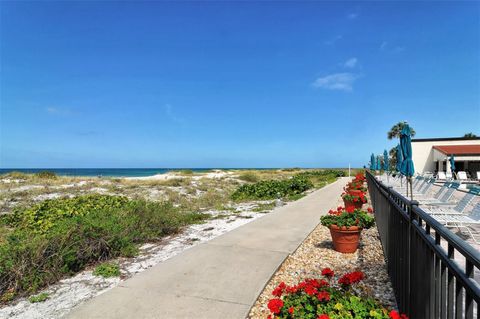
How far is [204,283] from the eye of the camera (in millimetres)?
3932

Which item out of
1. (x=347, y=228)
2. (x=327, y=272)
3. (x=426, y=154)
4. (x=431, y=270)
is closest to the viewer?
(x=431, y=270)

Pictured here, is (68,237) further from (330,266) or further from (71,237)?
(330,266)

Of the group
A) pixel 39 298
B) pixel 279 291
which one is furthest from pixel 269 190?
pixel 279 291

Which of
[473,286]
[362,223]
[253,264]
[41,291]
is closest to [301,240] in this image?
[362,223]

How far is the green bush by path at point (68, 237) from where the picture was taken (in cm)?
398

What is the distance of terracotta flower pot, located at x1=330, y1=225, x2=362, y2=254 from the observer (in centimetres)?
526

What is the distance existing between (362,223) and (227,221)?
432 cm

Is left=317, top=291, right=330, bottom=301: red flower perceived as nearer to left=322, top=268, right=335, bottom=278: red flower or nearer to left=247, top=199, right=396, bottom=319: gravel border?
left=322, top=268, right=335, bottom=278: red flower

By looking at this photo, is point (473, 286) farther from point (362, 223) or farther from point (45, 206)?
point (45, 206)

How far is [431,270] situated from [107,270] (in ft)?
14.2

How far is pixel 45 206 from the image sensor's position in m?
7.23

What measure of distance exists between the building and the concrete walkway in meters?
31.1

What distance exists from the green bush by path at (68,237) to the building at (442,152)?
3182 cm

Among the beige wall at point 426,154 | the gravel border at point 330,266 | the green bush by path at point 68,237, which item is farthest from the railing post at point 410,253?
the beige wall at point 426,154
